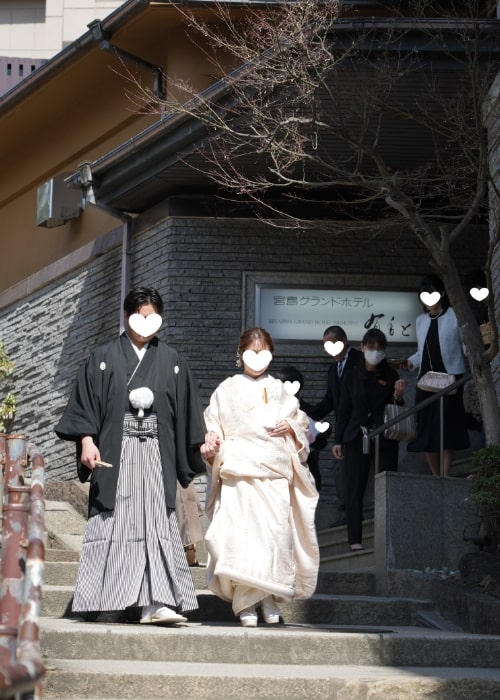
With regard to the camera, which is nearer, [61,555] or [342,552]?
[61,555]

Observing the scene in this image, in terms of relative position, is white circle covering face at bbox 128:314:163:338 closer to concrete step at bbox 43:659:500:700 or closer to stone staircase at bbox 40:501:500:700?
stone staircase at bbox 40:501:500:700

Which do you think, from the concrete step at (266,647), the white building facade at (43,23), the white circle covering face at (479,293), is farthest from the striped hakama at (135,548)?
the white building facade at (43,23)

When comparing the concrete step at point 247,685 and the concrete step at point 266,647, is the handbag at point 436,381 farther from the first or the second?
the concrete step at point 247,685

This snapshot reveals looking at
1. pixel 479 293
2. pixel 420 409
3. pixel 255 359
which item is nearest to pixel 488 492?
pixel 420 409

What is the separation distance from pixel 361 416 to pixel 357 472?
1.59 ft

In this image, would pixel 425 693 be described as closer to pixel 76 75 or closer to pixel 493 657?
pixel 493 657

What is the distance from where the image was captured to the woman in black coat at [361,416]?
35.4ft

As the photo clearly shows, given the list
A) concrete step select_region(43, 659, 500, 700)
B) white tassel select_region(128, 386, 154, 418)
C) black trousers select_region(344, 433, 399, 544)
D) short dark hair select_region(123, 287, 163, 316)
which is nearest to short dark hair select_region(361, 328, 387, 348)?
black trousers select_region(344, 433, 399, 544)

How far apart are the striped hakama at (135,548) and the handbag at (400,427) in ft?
10.2

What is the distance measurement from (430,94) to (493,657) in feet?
19.8

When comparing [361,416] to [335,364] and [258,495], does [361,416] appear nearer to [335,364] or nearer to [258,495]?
[335,364]

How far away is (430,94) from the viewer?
1175 cm

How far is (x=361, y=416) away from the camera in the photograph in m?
11.0

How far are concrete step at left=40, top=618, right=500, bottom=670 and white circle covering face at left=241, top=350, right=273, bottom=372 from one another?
1.94 meters
